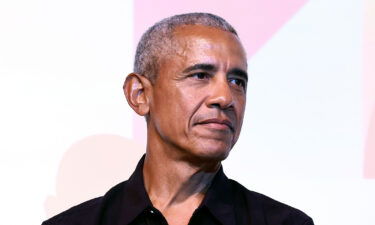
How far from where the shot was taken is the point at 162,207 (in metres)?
1.68

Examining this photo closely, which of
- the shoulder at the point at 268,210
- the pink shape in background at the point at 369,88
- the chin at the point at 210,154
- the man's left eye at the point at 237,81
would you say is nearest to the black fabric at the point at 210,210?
the shoulder at the point at 268,210

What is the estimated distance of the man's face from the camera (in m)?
1.59

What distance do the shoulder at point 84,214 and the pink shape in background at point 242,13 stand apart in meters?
0.49

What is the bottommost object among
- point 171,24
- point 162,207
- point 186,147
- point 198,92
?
point 162,207

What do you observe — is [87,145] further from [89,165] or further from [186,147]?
[186,147]

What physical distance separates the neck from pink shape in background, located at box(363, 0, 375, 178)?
51cm

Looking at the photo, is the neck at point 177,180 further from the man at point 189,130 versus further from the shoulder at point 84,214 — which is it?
the shoulder at point 84,214

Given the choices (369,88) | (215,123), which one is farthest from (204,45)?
(369,88)

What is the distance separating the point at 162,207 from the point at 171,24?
1.42ft

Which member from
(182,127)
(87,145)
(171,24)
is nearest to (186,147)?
(182,127)

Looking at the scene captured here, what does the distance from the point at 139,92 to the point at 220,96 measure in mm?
242

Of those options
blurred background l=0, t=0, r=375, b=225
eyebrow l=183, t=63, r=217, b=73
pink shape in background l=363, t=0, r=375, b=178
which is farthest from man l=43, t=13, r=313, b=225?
pink shape in background l=363, t=0, r=375, b=178

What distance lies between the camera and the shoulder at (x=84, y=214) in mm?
1728

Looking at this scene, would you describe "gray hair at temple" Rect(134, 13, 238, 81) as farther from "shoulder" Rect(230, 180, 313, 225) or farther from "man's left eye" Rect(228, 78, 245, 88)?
"shoulder" Rect(230, 180, 313, 225)
